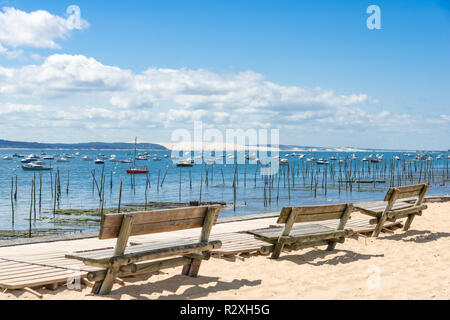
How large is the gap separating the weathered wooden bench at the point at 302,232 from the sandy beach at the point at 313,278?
0.22m

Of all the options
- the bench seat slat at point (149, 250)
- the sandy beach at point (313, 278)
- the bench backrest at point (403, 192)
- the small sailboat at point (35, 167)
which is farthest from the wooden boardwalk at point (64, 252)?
the small sailboat at point (35, 167)

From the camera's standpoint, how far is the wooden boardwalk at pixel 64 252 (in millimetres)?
5453

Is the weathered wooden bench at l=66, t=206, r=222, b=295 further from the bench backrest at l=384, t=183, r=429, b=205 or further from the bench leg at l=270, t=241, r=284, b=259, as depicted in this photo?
the bench backrest at l=384, t=183, r=429, b=205

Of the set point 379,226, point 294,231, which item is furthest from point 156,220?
point 379,226

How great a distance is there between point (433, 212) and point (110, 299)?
10758 mm

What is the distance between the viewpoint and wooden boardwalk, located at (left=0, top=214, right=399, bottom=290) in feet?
17.9

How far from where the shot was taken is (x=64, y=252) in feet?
23.2

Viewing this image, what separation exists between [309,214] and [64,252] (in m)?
3.91

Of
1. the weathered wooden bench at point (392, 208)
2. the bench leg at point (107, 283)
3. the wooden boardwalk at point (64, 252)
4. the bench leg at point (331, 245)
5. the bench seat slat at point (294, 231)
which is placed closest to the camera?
the bench leg at point (107, 283)

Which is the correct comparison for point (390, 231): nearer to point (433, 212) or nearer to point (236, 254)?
point (433, 212)

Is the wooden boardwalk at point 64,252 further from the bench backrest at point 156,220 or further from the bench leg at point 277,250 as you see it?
the bench backrest at point 156,220

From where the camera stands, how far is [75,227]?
2120 centimetres

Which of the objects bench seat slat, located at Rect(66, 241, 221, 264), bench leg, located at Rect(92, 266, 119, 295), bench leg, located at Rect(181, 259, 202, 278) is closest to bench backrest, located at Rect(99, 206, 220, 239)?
bench seat slat, located at Rect(66, 241, 221, 264)
